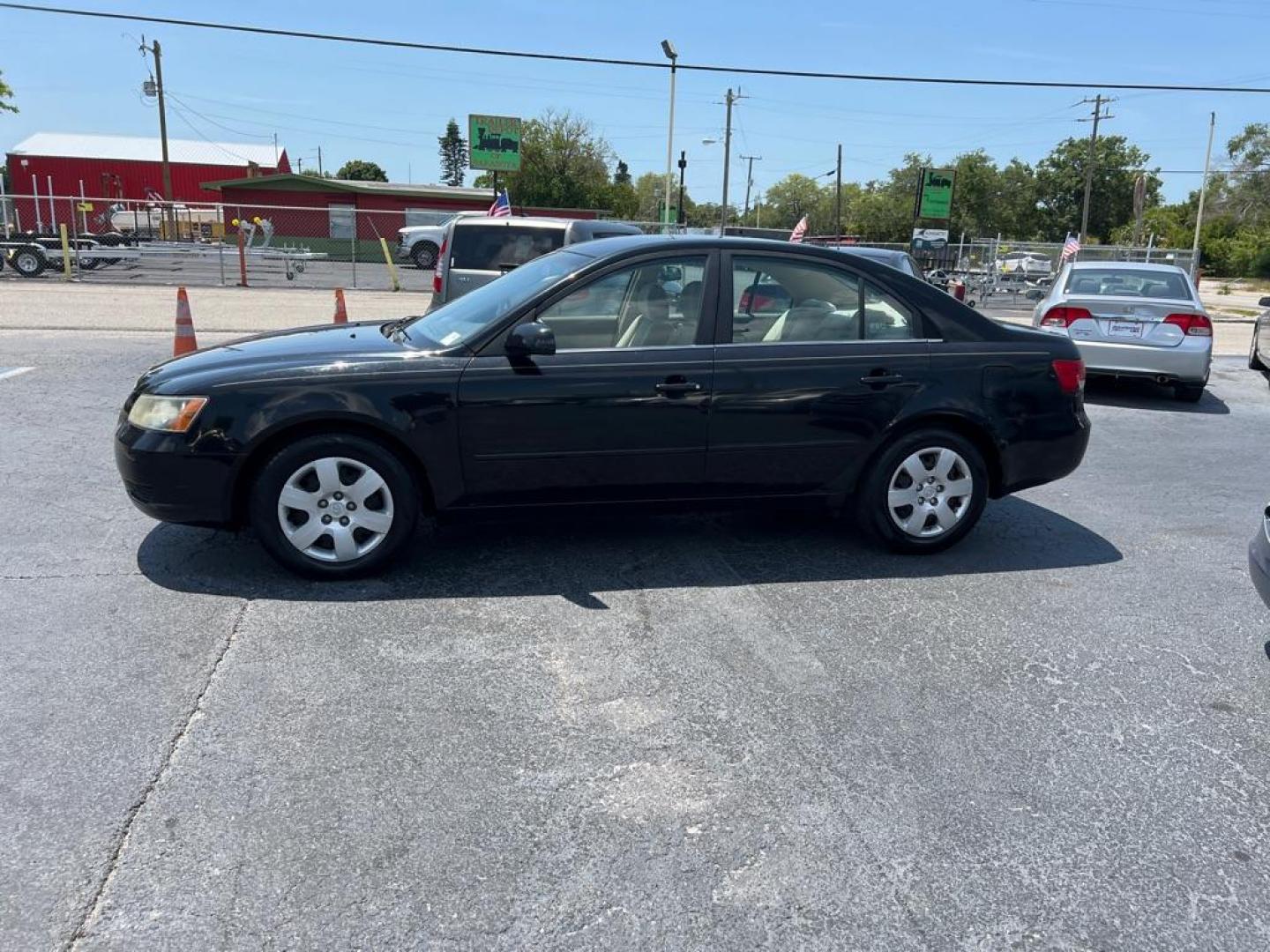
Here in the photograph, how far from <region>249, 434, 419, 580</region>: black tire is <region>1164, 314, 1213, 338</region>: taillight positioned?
849 centimetres

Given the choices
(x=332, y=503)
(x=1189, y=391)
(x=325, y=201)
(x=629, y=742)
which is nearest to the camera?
(x=629, y=742)

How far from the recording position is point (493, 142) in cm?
4053

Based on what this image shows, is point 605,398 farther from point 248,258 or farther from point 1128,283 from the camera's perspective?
point 248,258

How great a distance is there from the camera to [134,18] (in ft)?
66.0

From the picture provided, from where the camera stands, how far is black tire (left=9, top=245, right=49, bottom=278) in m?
23.8

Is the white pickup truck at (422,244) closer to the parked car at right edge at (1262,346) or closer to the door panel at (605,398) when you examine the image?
the parked car at right edge at (1262,346)

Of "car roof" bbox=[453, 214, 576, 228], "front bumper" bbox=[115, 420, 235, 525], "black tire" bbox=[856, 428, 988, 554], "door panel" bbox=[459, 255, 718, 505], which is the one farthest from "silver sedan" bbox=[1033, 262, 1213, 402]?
"front bumper" bbox=[115, 420, 235, 525]

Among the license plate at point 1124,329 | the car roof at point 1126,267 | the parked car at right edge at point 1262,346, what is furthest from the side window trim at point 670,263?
the parked car at right edge at point 1262,346

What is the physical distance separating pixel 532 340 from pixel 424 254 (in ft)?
105

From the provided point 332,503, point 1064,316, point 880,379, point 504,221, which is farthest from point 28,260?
point 880,379

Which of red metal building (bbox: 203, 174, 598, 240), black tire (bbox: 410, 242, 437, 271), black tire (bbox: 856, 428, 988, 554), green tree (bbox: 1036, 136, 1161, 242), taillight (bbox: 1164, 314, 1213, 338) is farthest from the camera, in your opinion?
green tree (bbox: 1036, 136, 1161, 242)

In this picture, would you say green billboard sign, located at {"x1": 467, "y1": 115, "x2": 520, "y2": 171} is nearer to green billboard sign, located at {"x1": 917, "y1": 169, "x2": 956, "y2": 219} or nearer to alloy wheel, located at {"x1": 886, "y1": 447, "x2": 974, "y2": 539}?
green billboard sign, located at {"x1": 917, "y1": 169, "x2": 956, "y2": 219}

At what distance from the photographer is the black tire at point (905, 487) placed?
16.7ft

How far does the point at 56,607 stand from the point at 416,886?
8.26 ft
